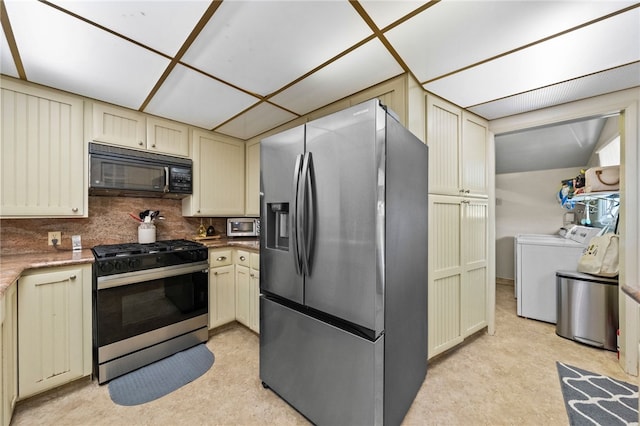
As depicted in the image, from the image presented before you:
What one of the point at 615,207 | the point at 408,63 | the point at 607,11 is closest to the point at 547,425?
the point at 607,11

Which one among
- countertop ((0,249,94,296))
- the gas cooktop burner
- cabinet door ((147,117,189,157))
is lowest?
countertop ((0,249,94,296))

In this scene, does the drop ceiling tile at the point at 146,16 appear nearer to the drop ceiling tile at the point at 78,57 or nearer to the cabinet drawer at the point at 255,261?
the drop ceiling tile at the point at 78,57

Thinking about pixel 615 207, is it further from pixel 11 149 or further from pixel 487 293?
pixel 11 149

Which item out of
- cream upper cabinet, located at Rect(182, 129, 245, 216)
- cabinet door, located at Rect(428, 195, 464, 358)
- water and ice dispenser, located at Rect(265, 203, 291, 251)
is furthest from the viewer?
cream upper cabinet, located at Rect(182, 129, 245, 216)

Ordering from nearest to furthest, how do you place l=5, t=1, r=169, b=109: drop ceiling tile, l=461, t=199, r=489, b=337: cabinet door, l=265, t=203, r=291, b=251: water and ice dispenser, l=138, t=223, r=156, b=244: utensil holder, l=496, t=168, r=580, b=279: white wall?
l=5, t=1, r=169, b=109: drop ceiling tile, l=265, t=203, r=291, b=251: water and ice dispenser, l=461, t=199, r=489, b=337: cabinet door, l=138, t=223, r=156, b=244: utensil holder, l=496, t=168, r=580, b=279: white wall

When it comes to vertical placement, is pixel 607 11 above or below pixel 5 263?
above

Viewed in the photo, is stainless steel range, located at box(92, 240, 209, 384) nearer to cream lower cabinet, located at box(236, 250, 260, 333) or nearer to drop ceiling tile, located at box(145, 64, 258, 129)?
cream lower cabinet, located at box(236, 250, 260, 333)

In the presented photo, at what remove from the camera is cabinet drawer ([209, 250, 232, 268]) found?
8.26 ft

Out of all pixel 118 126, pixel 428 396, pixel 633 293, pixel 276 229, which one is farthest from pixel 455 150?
pixel 118 126

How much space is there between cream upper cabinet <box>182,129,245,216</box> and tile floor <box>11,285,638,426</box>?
4.83 ft

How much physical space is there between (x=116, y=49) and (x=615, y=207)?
482 cm

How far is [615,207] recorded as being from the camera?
282 cm

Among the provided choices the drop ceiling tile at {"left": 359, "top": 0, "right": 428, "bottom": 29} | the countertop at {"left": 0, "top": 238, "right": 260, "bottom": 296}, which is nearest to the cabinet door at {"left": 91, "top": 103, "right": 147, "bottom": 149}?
the countertop at {"left": 0, "top": 238, "right": 260, "bottom": 296}

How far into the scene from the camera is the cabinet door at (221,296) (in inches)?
98.9
